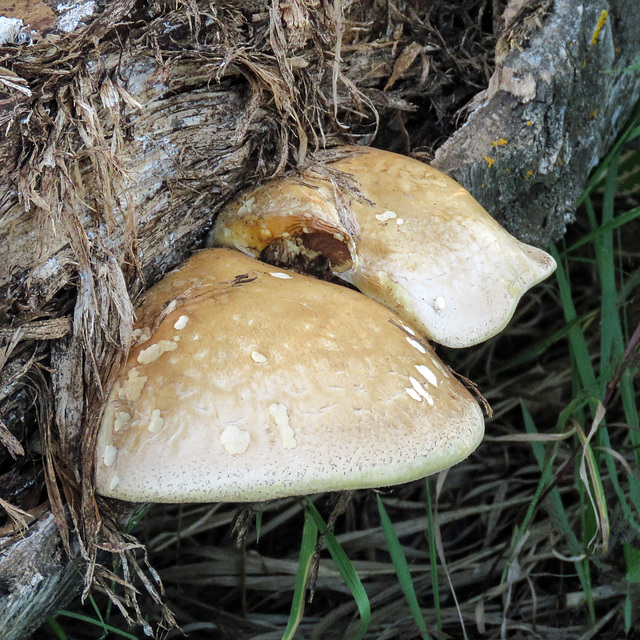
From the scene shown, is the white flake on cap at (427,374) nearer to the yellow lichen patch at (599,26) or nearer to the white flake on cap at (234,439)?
the white flake on cap at (234,439)

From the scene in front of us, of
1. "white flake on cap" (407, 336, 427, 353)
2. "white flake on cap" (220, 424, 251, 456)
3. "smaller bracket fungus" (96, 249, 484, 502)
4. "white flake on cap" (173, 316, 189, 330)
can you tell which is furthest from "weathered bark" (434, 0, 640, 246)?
"white flake on cap" (220, 424, 251, 456)

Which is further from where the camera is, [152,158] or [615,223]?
[615,223]

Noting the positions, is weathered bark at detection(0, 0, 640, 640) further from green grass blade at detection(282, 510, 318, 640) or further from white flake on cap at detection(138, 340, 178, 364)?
green grass blade at detection(282, 510, 318, 640)

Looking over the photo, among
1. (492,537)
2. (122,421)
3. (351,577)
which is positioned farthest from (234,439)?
(492,537)

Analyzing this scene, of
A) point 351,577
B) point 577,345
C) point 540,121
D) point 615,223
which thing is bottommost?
point 351,577

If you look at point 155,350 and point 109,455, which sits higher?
point 155,350

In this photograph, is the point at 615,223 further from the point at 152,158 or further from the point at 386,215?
the point at 152,158
